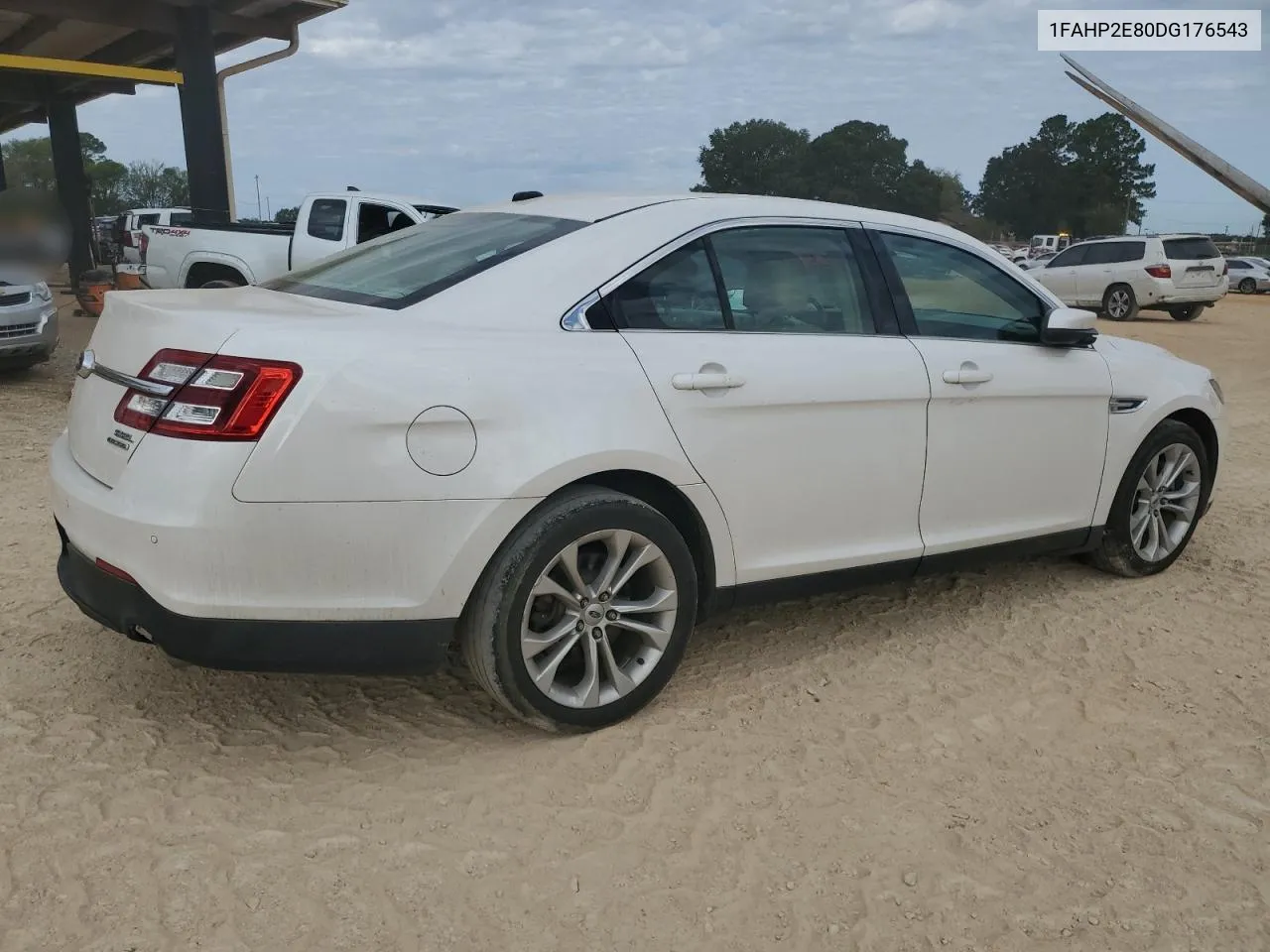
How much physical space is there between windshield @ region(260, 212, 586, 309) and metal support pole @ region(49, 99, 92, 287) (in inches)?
827

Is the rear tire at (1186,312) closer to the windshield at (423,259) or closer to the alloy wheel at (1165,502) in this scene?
the alloy wheel at (1165,502)

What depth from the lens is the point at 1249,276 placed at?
32.5 metres

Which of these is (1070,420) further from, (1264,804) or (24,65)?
(24,65)

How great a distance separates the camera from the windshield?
3.16 m

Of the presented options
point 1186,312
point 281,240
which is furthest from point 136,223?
point 1186,312

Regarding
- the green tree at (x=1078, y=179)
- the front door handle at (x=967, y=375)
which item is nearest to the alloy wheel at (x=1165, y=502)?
the front door handle at (x=967, y=375)

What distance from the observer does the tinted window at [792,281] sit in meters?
3.49

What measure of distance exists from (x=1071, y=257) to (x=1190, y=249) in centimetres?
221

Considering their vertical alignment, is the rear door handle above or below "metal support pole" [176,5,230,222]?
below

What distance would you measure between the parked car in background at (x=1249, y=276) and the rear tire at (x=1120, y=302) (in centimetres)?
1467

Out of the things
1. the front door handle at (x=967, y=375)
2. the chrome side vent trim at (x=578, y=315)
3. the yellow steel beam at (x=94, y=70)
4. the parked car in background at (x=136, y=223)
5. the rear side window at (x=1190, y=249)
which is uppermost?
the yellow steel beam at (x=94, y=70)

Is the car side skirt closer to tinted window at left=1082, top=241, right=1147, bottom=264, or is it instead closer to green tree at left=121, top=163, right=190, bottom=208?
tinted window at left=1082, top=241, right=1147, bottom=264

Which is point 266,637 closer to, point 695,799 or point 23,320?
point 695,799

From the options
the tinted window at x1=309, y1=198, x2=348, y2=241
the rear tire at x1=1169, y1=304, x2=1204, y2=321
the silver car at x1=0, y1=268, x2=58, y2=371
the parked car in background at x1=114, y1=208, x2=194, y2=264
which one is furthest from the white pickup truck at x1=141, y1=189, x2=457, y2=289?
the rear tire at x1=1169, y1=304, x2=1204, y2=321
